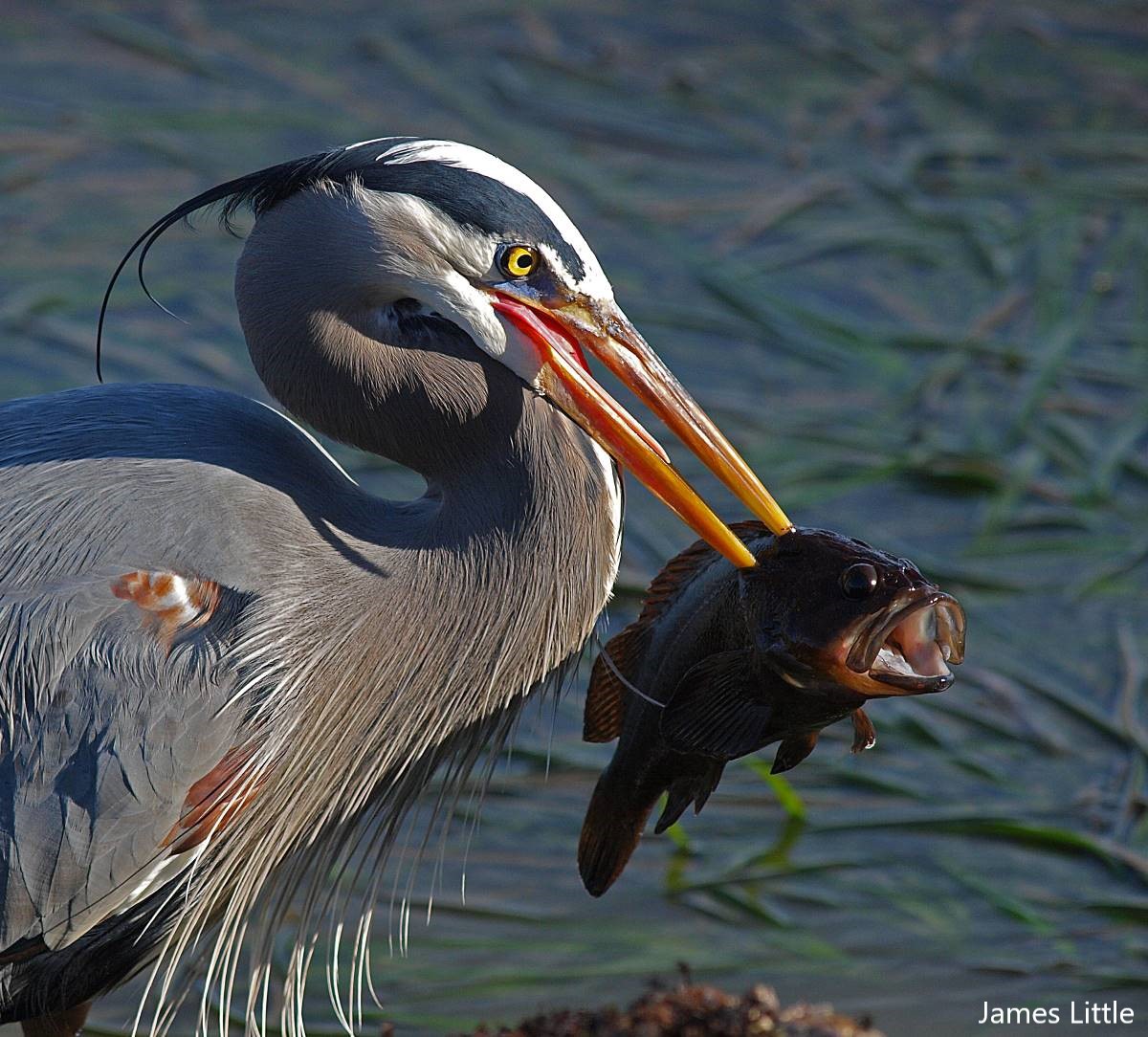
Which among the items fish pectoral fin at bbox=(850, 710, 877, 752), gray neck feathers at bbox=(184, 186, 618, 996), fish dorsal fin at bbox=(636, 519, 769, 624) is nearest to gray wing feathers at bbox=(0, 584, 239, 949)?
gray neck feathers at bbox=(184, 186, 618, 996)

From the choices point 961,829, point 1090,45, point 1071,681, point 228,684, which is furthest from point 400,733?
point 1090,45

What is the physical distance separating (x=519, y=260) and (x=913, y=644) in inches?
34.6

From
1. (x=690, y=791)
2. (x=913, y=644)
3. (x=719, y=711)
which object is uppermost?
(x=913, y=644)

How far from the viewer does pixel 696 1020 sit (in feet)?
10.6

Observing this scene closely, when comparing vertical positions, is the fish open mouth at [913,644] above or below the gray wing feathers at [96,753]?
above

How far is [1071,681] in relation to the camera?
469 cm

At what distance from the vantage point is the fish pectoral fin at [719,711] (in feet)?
7.96

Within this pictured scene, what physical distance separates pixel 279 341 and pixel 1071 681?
2672 mm

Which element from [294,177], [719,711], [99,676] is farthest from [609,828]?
[294,177]

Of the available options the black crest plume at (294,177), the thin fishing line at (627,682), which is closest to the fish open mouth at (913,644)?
the thin fishing line at (627,682)

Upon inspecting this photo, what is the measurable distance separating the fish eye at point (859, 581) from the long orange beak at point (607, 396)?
0.46 m

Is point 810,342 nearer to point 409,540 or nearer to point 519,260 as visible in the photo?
point 409,540

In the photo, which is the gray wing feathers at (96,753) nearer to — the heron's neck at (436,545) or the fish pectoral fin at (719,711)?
the heron's neck at (436,545)

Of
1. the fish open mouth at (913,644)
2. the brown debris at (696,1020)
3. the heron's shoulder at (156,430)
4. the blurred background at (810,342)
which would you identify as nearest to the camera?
the fish open mouth at (913,644)
